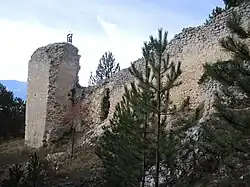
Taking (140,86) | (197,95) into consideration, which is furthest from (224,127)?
(197,95)

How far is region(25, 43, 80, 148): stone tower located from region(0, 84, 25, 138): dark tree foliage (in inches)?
230

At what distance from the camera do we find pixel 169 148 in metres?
10.3

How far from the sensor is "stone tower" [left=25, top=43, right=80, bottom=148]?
25.0 meters

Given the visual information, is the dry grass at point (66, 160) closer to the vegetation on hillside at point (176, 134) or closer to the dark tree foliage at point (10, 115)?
the vegetation on hillside at point (176, 134)

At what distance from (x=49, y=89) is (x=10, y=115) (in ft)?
29.8

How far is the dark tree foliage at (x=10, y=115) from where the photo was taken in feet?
104

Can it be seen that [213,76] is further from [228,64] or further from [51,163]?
[51,163]

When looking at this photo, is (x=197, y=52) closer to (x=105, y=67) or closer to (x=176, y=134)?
(x=176, y=134)

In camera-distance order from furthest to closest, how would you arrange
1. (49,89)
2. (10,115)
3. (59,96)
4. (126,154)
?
1. (10,115)
2. (59,96)
3. (49,89)
4. (126,154)

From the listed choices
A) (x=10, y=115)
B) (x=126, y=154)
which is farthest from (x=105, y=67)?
(x=126, y=154)

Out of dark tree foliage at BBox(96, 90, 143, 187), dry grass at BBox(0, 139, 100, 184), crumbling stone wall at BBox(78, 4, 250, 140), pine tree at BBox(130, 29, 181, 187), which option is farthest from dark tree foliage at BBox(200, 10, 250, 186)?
dry grass at BBox(0, 139, 100, 184)

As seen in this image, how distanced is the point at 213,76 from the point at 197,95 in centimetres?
774

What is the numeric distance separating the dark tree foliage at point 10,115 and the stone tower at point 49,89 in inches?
230

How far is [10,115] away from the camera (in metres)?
32.9
